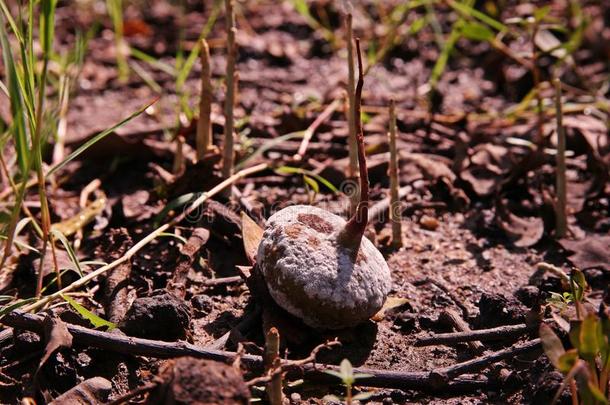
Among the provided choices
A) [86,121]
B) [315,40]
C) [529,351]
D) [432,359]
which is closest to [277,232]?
[432,359]

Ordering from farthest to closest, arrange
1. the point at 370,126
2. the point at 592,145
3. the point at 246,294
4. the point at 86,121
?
the point at 86,121 → the point at 370,126 → the point at 592,145 → the point at 246,294

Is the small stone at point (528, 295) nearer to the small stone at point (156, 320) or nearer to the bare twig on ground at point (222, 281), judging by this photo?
the bare twig on ground at point (222, 281)

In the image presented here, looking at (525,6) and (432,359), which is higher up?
(525,6)

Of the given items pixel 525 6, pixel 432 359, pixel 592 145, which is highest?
pixel 525 6

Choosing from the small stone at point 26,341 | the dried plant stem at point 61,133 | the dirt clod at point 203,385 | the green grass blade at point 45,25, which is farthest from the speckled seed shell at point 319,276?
the dried plant stem at point 61,133

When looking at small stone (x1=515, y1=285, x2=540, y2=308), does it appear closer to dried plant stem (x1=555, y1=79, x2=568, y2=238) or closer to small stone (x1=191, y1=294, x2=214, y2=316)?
dried plant stem (x1=555, y1=79, x2=568, y2=238)

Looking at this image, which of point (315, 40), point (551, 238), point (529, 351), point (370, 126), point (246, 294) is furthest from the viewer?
point (315, 40)

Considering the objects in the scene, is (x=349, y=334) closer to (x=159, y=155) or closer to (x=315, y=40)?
(x=159, y=155)

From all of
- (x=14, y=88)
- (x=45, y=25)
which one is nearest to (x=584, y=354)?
(x=14, y=88)
